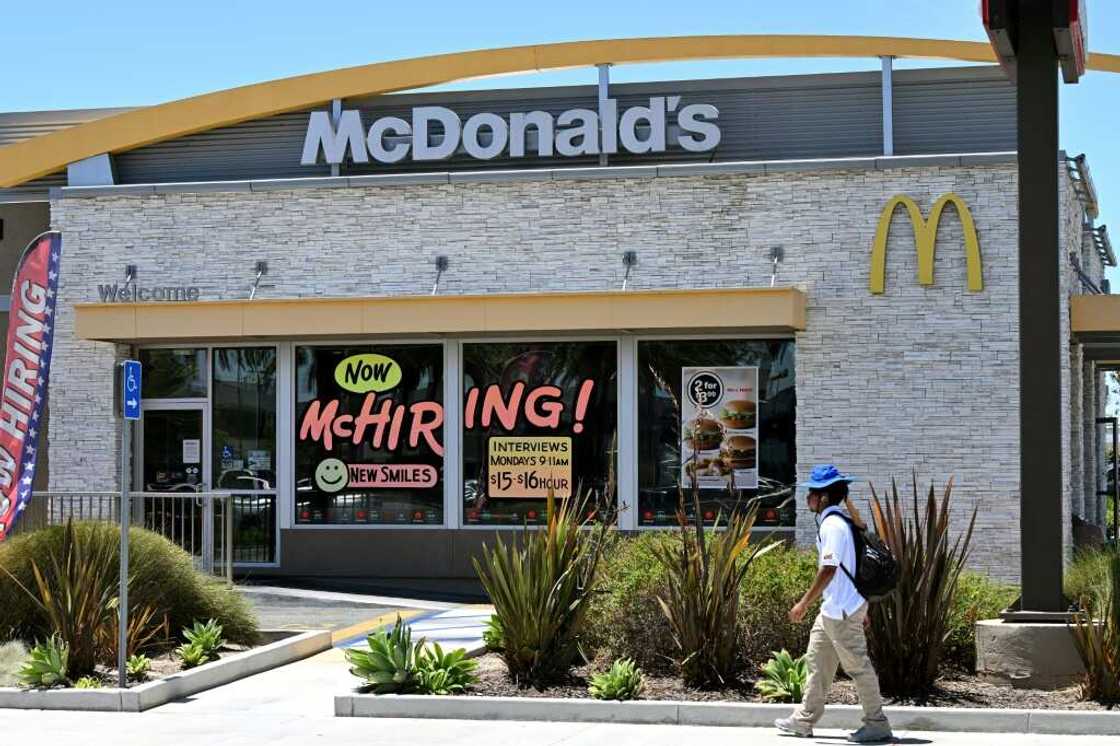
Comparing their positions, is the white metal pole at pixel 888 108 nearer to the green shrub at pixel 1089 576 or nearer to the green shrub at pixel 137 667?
the green shrub at pixel 1089 576

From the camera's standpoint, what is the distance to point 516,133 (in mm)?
21484

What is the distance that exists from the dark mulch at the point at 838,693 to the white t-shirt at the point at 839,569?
134 cm

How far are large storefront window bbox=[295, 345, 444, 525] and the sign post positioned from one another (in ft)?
28.3

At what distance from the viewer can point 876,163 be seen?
19.6m

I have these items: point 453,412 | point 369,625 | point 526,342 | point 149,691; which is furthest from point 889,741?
point 453,412

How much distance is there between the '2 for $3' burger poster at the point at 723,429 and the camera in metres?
20.1

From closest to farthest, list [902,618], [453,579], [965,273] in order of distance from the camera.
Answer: [902,618] < [965,273] < [453,579]

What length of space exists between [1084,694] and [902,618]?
51.4 inches

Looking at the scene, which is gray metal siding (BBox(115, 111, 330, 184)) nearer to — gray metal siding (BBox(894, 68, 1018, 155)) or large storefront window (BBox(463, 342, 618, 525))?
large storefront window (BBox(463, 342, 618, 525))

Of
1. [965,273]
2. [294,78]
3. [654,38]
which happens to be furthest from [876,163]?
[294,78]

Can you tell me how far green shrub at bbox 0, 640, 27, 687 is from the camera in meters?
12.0

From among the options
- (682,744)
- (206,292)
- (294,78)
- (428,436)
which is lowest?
(682,744)

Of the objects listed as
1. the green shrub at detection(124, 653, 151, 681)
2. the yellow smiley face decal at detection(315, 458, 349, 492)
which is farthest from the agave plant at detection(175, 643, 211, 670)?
the yellow smiley face decal at detection(315, 458, 349, 492)

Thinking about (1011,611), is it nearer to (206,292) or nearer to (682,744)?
(682,744)
